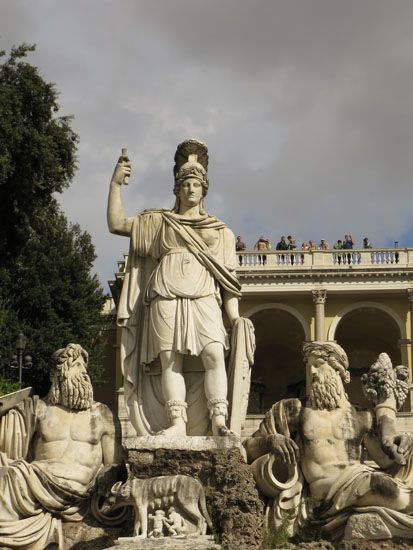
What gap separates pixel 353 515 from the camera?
998 centimetres

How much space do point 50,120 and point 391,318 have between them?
38.3 m

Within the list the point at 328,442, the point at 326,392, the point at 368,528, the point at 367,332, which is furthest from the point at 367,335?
the point at 368,528

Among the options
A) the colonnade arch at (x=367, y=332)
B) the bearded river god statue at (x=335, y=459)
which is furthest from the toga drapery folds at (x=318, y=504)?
the colonnade arch at (x=367, y=332)

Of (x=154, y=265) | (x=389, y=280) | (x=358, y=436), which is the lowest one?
(x=358, y=436)

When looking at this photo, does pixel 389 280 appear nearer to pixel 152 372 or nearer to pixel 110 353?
pixel 110 353

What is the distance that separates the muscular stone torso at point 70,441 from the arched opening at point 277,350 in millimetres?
55725

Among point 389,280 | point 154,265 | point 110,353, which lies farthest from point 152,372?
point 389,280

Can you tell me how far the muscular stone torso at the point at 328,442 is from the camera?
10398 mm

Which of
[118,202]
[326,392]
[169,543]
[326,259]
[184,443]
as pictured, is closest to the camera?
[169,543]

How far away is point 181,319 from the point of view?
10.9 meters

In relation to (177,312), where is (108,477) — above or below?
below

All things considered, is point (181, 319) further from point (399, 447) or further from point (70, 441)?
point (399, 447)

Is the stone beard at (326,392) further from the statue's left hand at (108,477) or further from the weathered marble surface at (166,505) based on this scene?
the statue's left hand at (108,477)

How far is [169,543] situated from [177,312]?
2.22 metres
